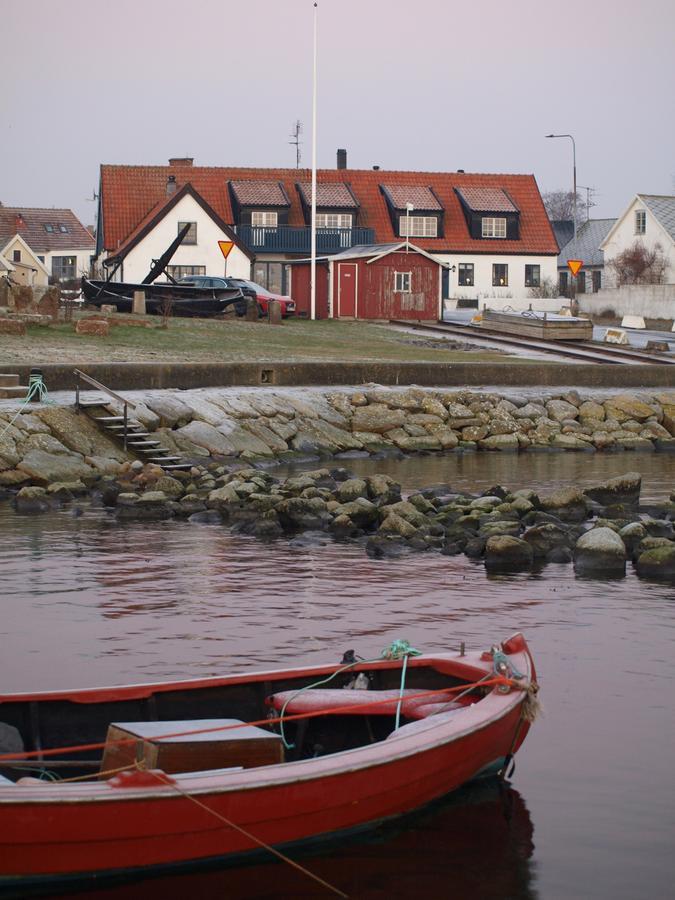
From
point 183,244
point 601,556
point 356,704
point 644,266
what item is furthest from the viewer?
point 644,266

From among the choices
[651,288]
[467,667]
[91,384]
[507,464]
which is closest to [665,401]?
[507,464]

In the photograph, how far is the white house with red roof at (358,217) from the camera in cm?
6147

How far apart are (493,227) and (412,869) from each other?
61.4 meters

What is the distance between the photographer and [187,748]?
306 inches

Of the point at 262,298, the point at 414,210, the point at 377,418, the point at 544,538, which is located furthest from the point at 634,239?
the point at 544,538

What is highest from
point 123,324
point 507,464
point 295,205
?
point 295,205

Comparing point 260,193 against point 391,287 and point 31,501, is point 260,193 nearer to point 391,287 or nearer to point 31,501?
point 391,287

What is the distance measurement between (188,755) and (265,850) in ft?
2.18

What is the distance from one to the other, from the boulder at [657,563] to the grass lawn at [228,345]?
15.9 meters

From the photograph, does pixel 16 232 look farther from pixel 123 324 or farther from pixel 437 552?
pixel 437 552

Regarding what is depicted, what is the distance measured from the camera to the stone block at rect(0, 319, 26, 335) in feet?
104

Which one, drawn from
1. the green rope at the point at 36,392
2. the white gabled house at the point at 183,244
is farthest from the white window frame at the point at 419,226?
the green rope at the point at 36,392

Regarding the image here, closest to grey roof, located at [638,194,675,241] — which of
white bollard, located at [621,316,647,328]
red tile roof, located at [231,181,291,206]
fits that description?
white bollard, located at [621,316,647,328]

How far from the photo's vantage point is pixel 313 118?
1999 inches
